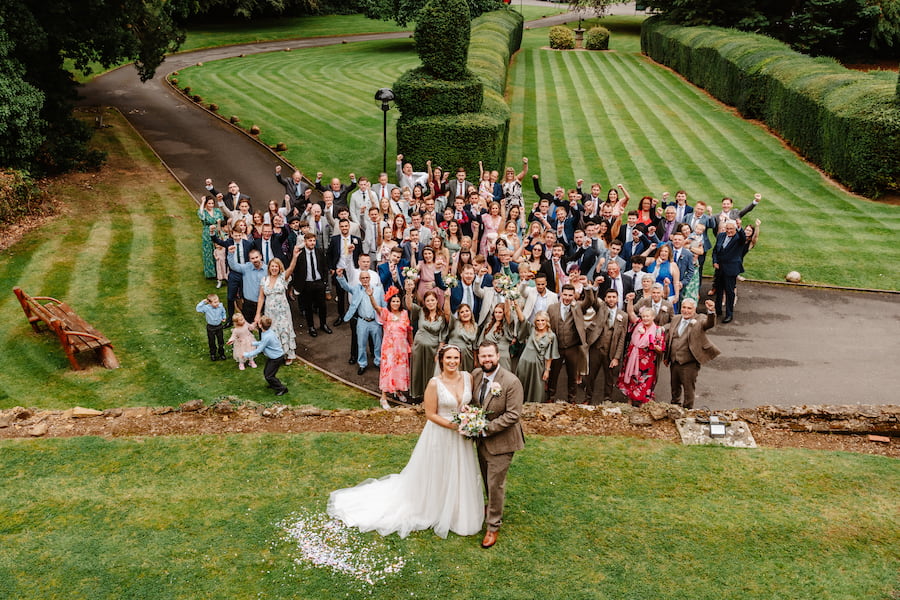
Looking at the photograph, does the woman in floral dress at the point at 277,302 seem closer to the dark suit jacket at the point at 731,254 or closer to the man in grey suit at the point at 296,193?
the man in grey suit at the point at 296,193

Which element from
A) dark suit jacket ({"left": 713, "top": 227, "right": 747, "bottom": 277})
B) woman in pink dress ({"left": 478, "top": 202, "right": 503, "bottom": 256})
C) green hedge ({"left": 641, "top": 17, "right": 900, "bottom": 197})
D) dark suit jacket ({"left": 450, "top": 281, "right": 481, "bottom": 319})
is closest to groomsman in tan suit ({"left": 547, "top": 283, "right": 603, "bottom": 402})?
dark suit jacket ({"left": 450, "top": 281, "right": 481, "bottom": 319})

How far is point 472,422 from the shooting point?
6344mm

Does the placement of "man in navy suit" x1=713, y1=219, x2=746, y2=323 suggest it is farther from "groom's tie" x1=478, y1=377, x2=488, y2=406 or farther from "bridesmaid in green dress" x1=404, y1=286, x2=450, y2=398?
"groom's tie" x1=478, y1=377, x2=488, y2=406

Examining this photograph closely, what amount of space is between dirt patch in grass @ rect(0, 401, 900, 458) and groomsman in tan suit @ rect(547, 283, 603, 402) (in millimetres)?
911

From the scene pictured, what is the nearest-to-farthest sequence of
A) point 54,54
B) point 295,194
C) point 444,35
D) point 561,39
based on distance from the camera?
1. point 295,194
2. point 444,35
3. point 54,54
4. point 561,39

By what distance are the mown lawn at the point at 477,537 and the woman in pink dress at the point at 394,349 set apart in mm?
1839

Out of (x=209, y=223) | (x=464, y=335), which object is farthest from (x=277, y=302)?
(x=209, y=223)

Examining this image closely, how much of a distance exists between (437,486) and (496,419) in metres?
1.06

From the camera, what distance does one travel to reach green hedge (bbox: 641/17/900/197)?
18812 millimetres

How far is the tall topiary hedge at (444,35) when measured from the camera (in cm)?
1848

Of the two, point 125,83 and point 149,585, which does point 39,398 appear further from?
point 125,83

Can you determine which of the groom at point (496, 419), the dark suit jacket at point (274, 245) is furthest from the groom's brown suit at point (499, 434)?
the dark suit jacket at point (274, 245)

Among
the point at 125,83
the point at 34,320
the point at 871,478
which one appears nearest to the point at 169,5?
the point at 125,83

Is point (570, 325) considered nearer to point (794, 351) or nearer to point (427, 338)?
point (427, 338)
